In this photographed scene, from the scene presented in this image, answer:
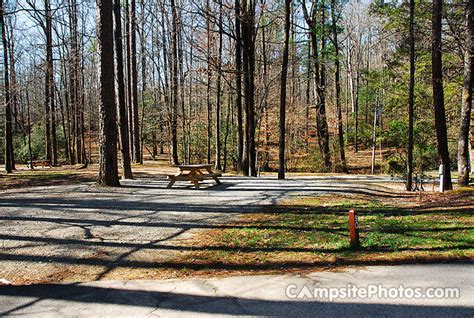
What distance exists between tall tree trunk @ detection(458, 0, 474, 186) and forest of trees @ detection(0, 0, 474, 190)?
0.10ft

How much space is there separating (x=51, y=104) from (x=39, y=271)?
2688cm

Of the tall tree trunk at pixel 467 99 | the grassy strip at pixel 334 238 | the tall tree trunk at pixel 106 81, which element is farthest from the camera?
the tall tree trunk at pixel 467 99

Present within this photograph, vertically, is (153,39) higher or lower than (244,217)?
higher

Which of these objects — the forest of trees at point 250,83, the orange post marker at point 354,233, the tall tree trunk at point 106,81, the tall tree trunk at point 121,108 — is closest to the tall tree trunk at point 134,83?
the forest of trees at point 250,83

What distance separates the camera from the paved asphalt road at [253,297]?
376 centimetres

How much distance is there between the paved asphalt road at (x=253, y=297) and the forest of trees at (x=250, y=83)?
24.1 ft

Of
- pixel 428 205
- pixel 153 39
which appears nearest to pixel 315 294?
pixel 428 205

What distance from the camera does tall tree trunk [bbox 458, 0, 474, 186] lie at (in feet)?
39.4

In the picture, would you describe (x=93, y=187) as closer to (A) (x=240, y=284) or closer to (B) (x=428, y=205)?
(A) (x=240, y=284)

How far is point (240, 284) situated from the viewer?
4469mm

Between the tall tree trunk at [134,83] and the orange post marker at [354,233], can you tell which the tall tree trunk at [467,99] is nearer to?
the orange post marker at [354,233]

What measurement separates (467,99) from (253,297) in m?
11.2

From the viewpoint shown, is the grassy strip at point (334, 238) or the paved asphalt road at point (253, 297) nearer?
the paved asphalt road at point (253, 297)

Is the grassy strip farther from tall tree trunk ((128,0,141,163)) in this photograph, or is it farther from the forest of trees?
tall tree trunk ((128,0,141,163))
